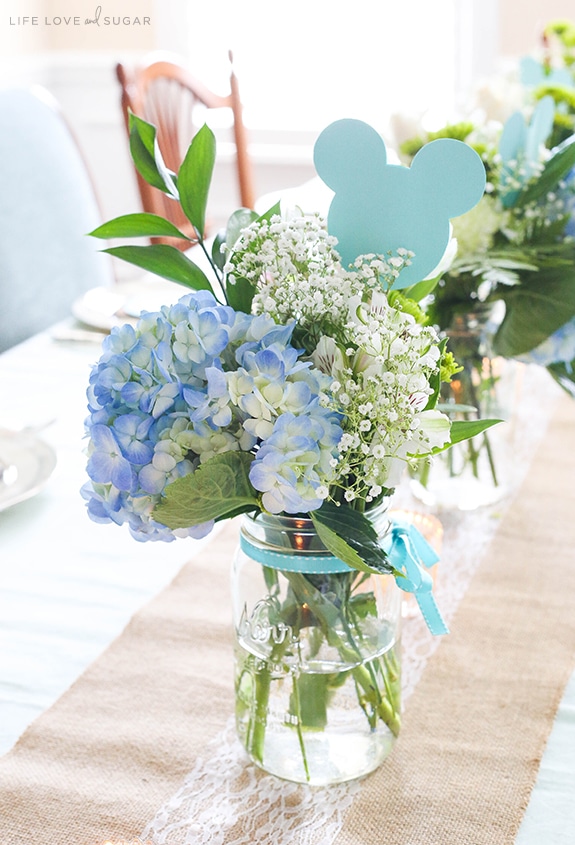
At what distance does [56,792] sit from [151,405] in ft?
0.98

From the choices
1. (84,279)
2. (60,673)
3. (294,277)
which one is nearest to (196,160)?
(294,277)

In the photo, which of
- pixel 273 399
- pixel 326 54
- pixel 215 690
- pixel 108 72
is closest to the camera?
pixel 273 399

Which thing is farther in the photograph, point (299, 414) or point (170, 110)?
point (170, 110)

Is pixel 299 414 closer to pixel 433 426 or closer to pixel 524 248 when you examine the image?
pixel 433 426

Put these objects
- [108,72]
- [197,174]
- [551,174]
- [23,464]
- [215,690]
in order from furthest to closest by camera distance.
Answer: [108,72] → [23,464] → [551,174] → [215,690] → [197,174]

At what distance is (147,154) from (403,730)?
45cm

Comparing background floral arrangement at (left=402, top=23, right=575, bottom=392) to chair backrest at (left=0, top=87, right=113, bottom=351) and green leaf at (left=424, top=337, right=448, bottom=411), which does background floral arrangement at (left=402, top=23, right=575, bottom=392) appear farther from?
chair backrest at (left=0, top=87, right=113, bottom=351)

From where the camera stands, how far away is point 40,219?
1.79 meters

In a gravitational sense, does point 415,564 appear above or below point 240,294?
below

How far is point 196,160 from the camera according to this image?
65cm

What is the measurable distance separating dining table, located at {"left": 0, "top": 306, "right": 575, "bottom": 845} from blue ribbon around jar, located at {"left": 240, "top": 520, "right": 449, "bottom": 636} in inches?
3.8

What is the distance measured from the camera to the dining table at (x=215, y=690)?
0.65 meters

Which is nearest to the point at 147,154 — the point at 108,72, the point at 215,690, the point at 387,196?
the point at 387,196

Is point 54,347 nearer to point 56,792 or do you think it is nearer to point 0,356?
point 0,356
